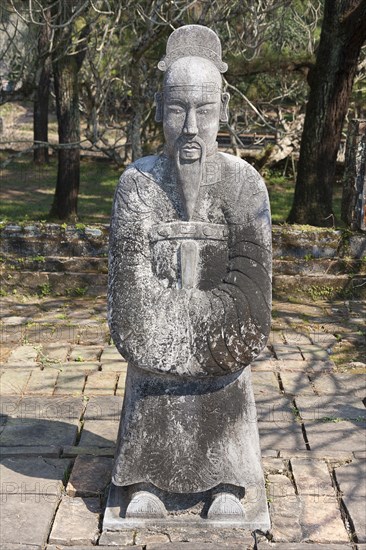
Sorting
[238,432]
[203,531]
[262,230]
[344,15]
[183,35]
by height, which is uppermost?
[344,15]

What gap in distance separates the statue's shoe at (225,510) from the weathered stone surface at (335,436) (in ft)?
3.61

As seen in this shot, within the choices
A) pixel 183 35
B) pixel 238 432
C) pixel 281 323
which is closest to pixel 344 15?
pixel 281 323

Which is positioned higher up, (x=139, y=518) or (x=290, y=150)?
(x=290, y=150)

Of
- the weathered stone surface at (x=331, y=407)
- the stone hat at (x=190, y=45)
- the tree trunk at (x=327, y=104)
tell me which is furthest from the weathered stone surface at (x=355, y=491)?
the tree trunk at (x=327, y=104)

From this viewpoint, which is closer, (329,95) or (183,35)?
(183,35)

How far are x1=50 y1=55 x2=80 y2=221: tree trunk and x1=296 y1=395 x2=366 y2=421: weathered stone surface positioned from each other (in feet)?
20.8

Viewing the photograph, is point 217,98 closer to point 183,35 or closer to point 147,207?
→ point 183,35

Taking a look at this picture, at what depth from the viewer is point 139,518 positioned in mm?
4031

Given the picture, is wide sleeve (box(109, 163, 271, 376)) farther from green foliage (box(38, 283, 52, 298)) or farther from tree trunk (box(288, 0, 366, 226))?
tree trunk (box(288, 0, 366, 226))

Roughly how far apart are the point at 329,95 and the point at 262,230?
20.7ft

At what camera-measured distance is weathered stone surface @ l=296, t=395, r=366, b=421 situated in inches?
218

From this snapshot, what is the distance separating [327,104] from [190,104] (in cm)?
643

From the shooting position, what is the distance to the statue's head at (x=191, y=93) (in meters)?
3.71

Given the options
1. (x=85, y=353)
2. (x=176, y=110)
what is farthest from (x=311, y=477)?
(x=85, y=353)
